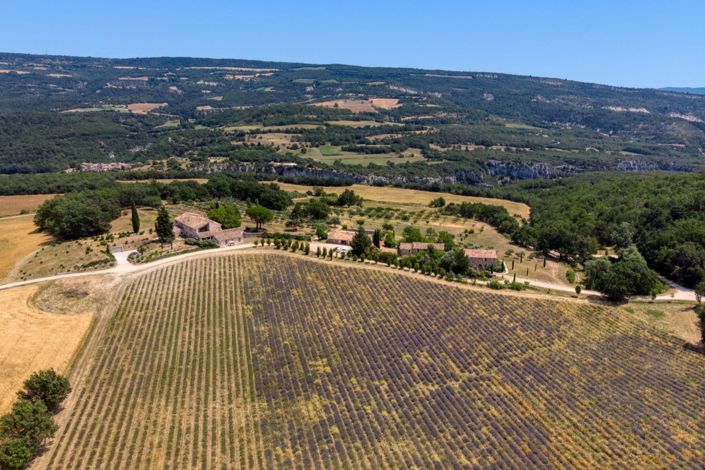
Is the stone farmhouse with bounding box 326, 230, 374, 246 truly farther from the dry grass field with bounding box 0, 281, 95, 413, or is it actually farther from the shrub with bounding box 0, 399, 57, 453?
the shrub with bounding box 0, 399, 57, 453

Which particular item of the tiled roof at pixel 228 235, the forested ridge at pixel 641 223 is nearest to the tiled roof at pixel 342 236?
the tiled roof at pixel 228 235

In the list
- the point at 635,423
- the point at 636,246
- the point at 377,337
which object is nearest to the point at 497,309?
the point at 377,337

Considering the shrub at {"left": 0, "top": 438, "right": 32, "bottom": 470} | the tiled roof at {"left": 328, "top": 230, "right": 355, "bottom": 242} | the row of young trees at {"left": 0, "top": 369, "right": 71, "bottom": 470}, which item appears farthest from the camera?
the tiled roof at {"left": 328, "top": 230, "right": 355, "bottom": 242}

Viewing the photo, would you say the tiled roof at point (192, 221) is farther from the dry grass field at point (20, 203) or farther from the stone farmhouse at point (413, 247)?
the dry grass field at point (20, 203)

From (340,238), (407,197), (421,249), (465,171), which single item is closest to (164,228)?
(340,238)

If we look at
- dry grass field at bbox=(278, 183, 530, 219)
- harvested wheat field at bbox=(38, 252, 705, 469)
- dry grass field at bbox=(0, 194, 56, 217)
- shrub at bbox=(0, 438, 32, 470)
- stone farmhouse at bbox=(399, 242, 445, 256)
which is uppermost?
shrub at bbox=(0, 438, 32, 470)

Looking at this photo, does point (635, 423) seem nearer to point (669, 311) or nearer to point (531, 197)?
point (669, 311)

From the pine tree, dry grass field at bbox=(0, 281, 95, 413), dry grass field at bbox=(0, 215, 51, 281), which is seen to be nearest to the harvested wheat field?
dry grass field at bbox=(0, 281, 95, 413)
